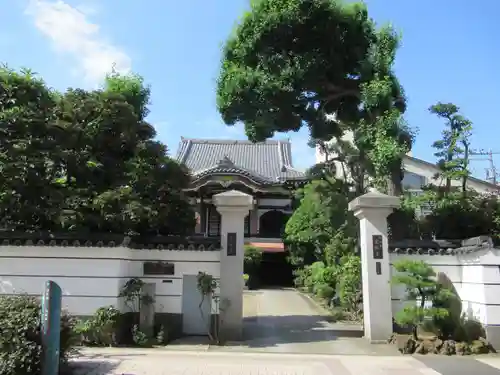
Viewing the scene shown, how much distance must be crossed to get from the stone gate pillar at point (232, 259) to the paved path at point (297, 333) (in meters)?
0.53

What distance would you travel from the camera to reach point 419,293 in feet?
29.2

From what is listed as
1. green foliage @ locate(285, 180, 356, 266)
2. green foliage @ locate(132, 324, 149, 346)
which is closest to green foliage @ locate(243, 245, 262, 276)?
green foliage @ locate(285, 180, 356, 266)

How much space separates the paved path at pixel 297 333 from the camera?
910cm

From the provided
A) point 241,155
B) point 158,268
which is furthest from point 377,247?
point 241,155

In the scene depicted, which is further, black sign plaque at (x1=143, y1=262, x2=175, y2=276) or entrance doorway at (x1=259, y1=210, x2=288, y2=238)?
entrance doorway at (x1=259, y1=210, x2=288, y2=238)

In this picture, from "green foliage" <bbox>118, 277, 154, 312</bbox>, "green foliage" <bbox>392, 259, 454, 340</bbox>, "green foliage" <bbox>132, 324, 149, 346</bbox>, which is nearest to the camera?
"green foliage" <bbox>392, 259, 454, 340</bbox>

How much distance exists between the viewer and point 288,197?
2673 cm

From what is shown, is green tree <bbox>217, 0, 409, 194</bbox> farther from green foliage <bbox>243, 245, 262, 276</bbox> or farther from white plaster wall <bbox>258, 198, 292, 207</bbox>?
white plaster wall <bbox>258, 198, 292, 207</bbox>

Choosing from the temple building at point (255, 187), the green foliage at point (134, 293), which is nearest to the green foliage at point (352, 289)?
the green foliage at point (134, 293)

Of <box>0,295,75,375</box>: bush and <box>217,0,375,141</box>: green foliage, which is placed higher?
<box>217,0,375,141</box>: green foliage

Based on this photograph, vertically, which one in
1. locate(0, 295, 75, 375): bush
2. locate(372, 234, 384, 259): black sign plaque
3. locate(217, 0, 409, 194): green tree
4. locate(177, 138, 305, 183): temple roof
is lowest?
locate(0, 295, 75, 375): bush

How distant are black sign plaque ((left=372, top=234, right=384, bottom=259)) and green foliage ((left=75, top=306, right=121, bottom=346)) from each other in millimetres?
5664

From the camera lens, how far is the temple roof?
30.2 m

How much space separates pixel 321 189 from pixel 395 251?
5.41 meters
